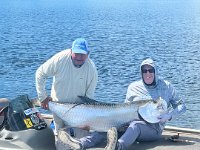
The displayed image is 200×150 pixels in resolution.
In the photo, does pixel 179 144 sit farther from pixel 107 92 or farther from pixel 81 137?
pixel 107 92

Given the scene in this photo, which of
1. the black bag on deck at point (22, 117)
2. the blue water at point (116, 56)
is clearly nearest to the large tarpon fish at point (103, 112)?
the black bag on deck at point (22, 117)

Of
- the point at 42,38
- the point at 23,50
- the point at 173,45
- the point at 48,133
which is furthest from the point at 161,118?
the point at 42,38

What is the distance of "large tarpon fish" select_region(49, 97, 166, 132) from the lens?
23.6 feet

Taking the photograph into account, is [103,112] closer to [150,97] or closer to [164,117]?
[150,97]

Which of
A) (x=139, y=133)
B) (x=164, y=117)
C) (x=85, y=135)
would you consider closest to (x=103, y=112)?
(x=85, y=135)

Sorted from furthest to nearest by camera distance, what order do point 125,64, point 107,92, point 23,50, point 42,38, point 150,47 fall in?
point 42,38 → point 150,47 → point 23,50 → point 125,64 → point 107,92

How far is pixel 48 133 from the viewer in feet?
24.8

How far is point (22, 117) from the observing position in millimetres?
7410

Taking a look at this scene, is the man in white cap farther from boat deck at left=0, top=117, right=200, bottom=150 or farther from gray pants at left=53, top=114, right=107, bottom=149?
boat deck at left=0, top=117, right=200, bottom=150

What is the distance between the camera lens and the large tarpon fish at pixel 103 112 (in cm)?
718

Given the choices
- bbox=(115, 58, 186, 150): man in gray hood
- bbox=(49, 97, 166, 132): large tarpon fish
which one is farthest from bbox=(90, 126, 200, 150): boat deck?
bbox=(49, 97, 166, 132): large tarpon fish

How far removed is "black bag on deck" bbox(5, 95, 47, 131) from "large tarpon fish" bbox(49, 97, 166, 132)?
315mm

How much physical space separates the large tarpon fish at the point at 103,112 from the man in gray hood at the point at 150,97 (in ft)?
0.47

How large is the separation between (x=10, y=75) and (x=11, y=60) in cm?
576
